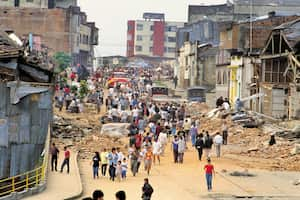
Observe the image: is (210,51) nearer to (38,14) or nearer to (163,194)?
(38,14)

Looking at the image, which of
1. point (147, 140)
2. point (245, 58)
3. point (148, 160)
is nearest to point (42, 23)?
point (245, 58)

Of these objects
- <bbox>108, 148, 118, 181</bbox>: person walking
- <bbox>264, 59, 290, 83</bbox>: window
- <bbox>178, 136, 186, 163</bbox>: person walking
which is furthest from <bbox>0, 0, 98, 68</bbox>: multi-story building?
<bbox>108, 148, 118, 181</bbox>: person walking

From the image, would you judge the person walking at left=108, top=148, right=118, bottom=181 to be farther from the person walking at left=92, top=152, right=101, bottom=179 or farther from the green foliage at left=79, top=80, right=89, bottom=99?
the green foliage at left=79, top=80, right=89, bottom=99

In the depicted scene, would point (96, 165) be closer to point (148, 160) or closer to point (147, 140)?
point (148, 160)

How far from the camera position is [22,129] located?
77.6ft

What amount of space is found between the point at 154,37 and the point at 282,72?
10457cm

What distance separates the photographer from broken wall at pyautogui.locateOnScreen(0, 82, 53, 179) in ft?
75.2

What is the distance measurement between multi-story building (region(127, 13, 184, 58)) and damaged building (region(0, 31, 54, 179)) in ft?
399

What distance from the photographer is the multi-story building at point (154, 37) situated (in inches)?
5782

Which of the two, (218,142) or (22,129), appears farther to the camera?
(218,142)

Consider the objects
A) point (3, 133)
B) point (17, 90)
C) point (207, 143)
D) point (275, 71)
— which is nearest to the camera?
point (3, 133)

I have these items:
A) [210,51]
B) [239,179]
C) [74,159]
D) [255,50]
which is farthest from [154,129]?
[210,51]

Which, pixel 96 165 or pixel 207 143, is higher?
pixel 207 143

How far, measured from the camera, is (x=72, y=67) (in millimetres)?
74312
